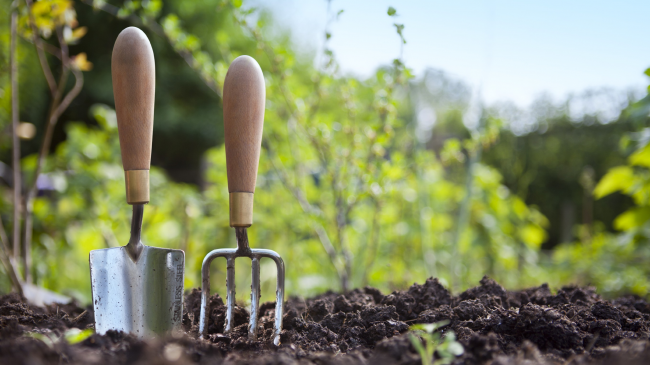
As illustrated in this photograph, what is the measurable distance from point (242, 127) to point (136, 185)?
0.29m

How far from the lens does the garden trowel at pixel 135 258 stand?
0.96 metres

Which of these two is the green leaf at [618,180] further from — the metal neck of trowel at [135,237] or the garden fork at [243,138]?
the metal neck of trowel at [135,237]

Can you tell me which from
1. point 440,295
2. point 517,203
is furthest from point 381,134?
point 517,203

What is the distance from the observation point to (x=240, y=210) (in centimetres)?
96

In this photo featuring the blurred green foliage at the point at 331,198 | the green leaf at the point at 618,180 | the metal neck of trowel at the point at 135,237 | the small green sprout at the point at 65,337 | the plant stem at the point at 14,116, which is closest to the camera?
the small green sprout at the point at 65,337

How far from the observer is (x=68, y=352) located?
0.68m

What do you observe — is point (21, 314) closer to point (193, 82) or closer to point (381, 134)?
point (381, 134)

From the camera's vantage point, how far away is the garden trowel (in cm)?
96

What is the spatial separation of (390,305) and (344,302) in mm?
121

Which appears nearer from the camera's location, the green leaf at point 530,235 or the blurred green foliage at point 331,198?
the blurred green foliage at point 331,198

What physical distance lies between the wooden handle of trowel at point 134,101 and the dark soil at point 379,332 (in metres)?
0.36

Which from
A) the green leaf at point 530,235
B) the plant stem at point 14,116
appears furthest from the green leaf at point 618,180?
the plant stem at point 14,116

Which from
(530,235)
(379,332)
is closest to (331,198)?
(379,332)

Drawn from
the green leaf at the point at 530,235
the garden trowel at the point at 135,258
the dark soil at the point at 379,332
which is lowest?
the green leaf at the point at 530,235
